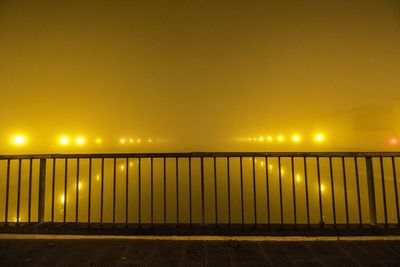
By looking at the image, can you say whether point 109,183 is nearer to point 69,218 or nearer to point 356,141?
point 69,218

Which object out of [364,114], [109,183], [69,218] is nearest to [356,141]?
[364,114]
